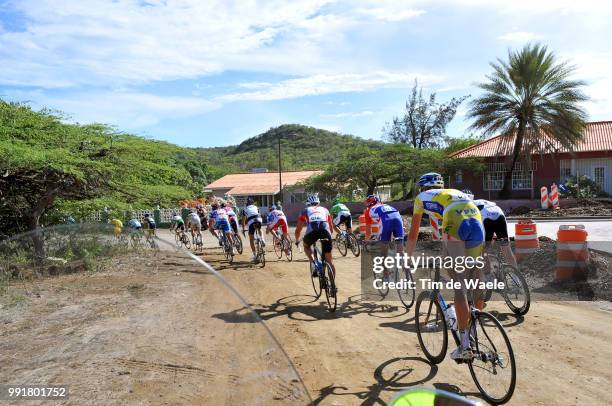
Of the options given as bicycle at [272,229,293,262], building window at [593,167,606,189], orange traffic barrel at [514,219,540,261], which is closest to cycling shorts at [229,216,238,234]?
bicycle at [272,229,293,262]

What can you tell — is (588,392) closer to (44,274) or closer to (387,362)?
(387,362)

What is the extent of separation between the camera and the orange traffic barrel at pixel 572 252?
8.97 meters

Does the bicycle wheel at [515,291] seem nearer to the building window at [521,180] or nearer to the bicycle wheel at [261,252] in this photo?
the bicycle wheel at [261,252]

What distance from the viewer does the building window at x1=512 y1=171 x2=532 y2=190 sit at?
3328cm

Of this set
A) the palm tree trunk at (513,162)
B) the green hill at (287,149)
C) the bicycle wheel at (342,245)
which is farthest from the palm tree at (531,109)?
the green hill at (287,149)

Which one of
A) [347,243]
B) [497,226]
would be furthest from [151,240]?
[347,243]

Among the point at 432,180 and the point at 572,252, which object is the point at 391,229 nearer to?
the point at 432,180

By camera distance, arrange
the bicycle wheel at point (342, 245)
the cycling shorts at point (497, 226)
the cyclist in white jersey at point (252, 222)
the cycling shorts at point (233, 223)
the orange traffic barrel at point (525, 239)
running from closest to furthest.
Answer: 1. the cycling shorts at point (497, 226)
2. the orange traffic barrel at point (525, 239)
3. the cyclist in white jersey at point (252, 222)
4. the cycling shorts at point (233, 223)
5. the bicycle wheel at point (342, 245)

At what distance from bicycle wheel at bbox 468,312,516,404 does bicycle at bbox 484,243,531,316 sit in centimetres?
283

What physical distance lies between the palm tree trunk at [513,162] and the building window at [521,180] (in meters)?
0.70

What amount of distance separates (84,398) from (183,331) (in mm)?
540

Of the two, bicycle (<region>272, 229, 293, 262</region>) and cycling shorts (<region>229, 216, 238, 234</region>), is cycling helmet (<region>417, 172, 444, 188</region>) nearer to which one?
bicycle (<region>272, 229, 293, 262</region>)

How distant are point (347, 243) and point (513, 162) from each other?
2081 centimetres

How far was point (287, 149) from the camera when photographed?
118 m
